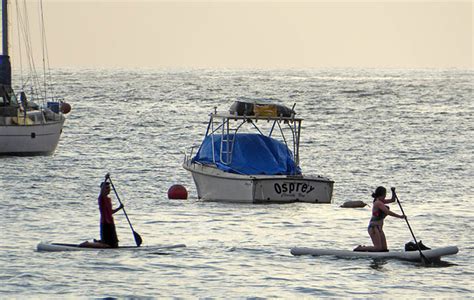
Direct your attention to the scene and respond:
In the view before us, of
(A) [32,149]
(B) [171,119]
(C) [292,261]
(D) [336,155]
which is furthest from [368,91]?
(C) [292,261]

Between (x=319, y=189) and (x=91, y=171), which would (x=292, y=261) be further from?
(x=91, y=171)

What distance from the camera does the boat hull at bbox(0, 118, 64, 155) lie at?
57.1m

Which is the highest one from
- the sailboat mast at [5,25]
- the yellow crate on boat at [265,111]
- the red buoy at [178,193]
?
the sailboat mast at [5,25]

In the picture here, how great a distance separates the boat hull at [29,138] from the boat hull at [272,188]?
17.4 metres

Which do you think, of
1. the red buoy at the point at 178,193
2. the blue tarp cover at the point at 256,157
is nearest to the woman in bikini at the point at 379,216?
the blue tarp cover at the point at 256,157

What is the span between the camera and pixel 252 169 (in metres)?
41.7

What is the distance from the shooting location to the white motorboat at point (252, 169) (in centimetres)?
4059

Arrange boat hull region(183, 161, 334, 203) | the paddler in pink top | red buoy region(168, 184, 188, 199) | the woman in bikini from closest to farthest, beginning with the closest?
the woman in bikini, the paddler in pink top, boat hull region(183, 161, 334, 203), red buoy region(168, 184, 188, 199)

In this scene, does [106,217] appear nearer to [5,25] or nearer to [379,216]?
[379,216]

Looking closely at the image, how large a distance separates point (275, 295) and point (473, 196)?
2071 cm

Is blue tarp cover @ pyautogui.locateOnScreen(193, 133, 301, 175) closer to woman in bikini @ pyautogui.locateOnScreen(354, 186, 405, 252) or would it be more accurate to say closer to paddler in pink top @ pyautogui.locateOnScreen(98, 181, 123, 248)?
paddler in pink top @ pyautogui.locateOnScreen(98, 181, 123, 248)

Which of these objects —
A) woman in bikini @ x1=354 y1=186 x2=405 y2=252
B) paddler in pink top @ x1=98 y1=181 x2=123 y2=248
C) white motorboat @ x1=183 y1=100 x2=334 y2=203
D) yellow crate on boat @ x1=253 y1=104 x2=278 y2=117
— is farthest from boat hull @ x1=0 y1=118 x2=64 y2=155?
woman in bikini @ x1=354 y1=186 x2=405 y2=252

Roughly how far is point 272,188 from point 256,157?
1.83 m

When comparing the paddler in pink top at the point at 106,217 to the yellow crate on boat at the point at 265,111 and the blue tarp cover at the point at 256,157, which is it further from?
the yellow crate on boat at the point at 265,111
